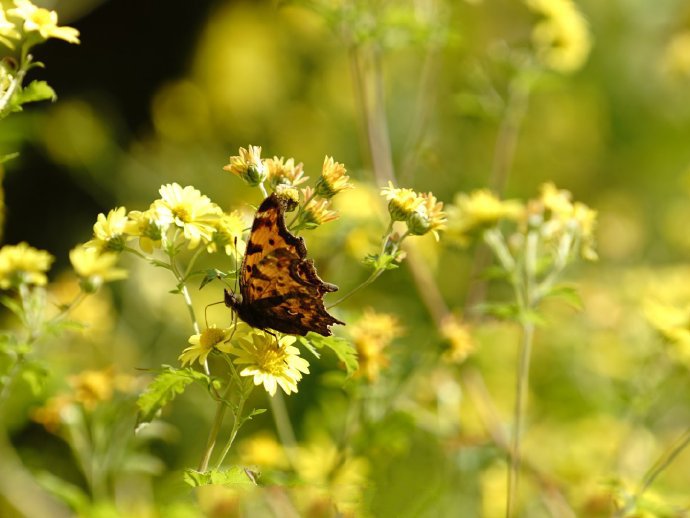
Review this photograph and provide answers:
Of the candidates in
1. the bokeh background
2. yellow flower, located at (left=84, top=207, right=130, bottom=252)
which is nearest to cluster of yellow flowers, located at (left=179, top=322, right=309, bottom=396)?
yellow flower, located at (left=84, top=207, right=130, bottom=252)

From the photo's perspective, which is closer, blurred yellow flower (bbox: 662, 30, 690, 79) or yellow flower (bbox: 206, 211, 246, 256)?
yellow flower (bbox: 206, 211, 246, 256)

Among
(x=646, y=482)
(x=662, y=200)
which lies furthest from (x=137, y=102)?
Answer: (x=646, y=482)

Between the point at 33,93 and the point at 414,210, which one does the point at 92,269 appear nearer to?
the point at 33,93

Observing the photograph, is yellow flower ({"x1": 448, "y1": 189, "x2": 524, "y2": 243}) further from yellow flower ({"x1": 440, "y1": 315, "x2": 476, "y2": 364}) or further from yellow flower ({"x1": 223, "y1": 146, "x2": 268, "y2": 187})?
yellow flower ({"x1": 223, "y1": 146, "x2": 268, "y2": 187})

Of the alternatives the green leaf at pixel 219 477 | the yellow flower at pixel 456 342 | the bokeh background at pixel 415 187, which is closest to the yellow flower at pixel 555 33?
the bokeh background at pixel 415 187

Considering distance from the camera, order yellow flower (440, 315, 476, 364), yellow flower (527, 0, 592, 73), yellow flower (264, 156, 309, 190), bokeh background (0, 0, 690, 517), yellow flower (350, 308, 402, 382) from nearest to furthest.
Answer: yellow flower (264, 156, 309, 190) → yellow flower (350, 308, 402, 382) → yellow flower (440, 315, 476, 364) → bokeh background (0, 0, 690, 517) → yellow flower (527, 0, 592, 73)
